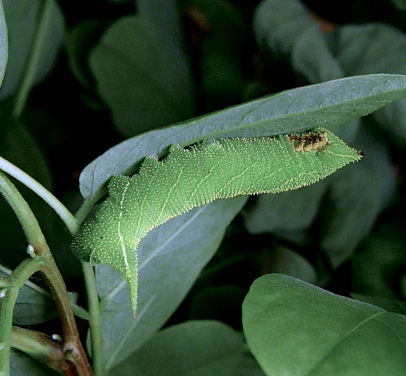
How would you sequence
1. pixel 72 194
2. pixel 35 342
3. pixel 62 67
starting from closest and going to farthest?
pixel 35 342 < pixel 72 194 < pixel 62 67

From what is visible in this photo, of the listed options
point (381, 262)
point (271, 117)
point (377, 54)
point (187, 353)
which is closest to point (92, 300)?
point (187, 353)

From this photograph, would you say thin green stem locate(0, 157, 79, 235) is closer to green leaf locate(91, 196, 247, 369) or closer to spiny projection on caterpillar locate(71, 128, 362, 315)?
spiny projection on caterpillar locate(71, 128, 362, 315)

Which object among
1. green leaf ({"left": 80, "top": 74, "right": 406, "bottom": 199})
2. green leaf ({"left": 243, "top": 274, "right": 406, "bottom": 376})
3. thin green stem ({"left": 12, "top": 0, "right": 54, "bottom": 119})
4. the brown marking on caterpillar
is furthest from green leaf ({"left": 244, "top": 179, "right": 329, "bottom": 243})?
thin green stem ({"left": 12, "top": 0, "right": 54, "bottom": 119})

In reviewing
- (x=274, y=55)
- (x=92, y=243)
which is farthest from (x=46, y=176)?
(x=274, y=55)

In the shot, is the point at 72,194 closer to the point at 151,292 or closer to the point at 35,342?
the point at 151,292

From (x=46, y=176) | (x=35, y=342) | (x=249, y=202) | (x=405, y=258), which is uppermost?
(x=46, y=176)

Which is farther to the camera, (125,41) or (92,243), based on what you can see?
(125,41)
